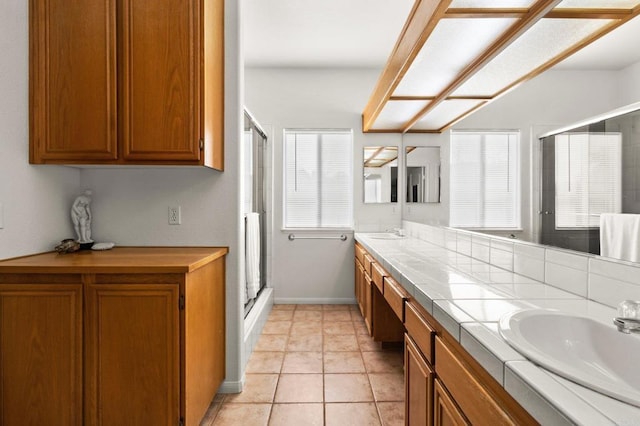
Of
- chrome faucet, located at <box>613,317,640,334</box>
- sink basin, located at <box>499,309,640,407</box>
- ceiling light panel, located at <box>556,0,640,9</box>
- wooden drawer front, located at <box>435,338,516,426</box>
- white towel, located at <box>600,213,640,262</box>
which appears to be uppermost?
ceiling light panel, located at <box>556,0,640,9</box>

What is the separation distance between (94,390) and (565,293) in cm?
199

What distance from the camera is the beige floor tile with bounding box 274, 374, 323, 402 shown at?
2.09 m

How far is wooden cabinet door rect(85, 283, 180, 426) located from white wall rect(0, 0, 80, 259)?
60cm

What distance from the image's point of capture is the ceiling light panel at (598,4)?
1111 mm

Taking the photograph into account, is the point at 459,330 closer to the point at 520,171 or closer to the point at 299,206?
the point at 520,171

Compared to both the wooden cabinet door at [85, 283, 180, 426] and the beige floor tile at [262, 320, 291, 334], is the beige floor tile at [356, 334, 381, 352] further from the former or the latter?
the wooden cabinet door at [85, 283, 180, 426]

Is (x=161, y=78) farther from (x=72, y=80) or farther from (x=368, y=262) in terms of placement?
(x=368, y=262)

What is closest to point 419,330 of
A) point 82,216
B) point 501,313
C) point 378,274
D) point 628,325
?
point 501,313

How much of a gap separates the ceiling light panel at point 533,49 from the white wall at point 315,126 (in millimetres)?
1941

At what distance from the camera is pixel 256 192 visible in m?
3.43

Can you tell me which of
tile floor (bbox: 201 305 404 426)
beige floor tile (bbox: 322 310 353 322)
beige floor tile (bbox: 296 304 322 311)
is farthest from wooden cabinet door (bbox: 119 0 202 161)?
beige floor tile (bbox: 296 304 322 311)

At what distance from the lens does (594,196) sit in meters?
1.09

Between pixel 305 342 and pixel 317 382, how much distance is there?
67 cm

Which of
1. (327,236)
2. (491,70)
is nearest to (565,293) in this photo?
(491,70)
